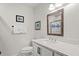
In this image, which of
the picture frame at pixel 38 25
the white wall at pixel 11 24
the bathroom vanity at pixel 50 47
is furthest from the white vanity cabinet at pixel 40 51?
the picture frame at pixel 38 25

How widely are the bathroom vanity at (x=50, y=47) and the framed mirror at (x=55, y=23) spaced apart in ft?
0.59

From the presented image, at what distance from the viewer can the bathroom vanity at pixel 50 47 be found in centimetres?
158

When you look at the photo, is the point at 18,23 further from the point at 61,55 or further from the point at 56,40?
the point at 61,55

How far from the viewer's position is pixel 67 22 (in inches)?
71.8

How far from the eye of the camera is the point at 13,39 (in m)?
1.84

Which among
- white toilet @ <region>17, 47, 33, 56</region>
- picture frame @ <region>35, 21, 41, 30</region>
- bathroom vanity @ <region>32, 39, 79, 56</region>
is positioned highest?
Answer: picture frame @ <region>35, 21, 41, 30</region>

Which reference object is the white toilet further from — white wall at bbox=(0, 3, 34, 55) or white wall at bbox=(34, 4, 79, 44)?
white wall at bbox=(34, 4, 79, 44)

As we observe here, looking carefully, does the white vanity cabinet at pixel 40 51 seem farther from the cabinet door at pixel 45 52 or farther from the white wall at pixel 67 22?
the white wall at pixel 67 22

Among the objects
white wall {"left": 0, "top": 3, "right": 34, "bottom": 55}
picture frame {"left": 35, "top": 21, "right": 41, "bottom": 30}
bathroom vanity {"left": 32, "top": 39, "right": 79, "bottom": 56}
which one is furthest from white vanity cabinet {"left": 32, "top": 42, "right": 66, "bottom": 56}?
picture frame {"left": 35, "top": 21, "right": 41, "bottom": 30}

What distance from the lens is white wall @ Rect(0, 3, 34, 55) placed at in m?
1.79

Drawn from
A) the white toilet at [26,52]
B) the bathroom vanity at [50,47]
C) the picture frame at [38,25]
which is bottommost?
the white toilet at [26,52]

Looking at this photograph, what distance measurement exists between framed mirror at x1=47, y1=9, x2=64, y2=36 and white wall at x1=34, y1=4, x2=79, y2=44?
0.06 m

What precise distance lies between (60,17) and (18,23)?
729 millimetres

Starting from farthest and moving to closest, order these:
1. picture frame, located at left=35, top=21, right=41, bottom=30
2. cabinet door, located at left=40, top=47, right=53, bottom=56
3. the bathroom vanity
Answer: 1. picture frame, located at left=35, top=21, right=41, bottom=30
2. cabinet door, located at left=40, top=47, right=53, bottom=56
3. the bathroom vanity
